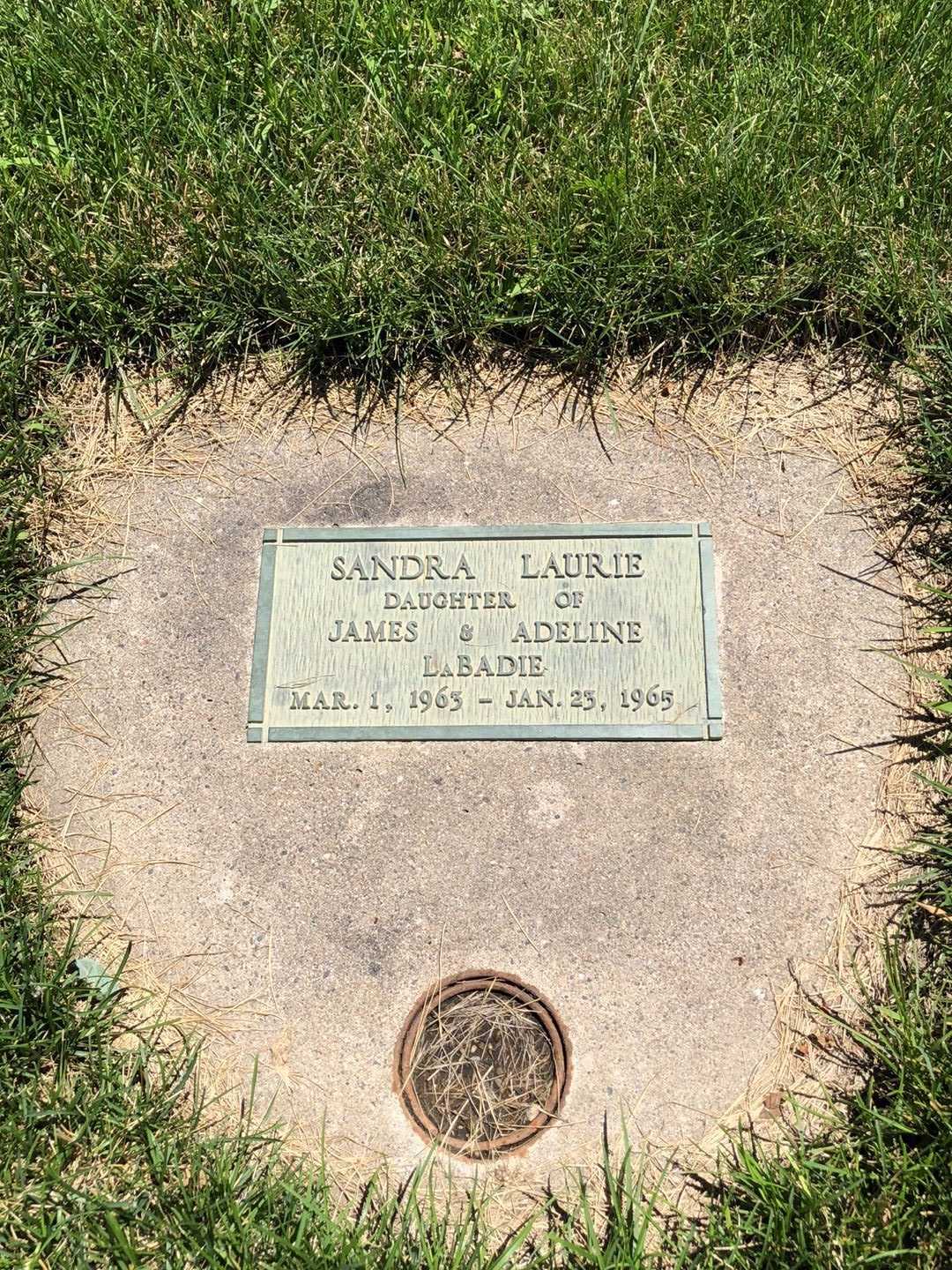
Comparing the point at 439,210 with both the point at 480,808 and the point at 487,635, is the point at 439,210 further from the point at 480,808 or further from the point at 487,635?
the point at 480,808

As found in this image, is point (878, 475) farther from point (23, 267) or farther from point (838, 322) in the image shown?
point (23, 267)

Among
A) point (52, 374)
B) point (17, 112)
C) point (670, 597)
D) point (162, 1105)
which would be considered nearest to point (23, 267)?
point (52, 374)

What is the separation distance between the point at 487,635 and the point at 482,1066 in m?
1.10

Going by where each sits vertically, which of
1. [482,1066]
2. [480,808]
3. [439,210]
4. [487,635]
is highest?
[439,210]

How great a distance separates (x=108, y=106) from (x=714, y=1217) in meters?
3.41

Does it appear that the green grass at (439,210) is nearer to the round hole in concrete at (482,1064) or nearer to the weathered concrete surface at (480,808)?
the weathered concrete surface at (480,808)

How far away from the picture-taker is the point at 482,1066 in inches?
91.4

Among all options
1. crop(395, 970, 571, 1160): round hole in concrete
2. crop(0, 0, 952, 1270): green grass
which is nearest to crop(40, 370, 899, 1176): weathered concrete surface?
crop(395, 970, 571, 1160): round hole in concrete

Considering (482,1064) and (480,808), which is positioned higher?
(480,808)

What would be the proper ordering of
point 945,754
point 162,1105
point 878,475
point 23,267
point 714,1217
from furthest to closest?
1. point 23,267
2. point 878,475
3. point 945,754
4. point 162,1105
5. point 714,1217

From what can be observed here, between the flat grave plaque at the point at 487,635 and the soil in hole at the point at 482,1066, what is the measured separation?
69 cm

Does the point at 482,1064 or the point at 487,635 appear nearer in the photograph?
the point at 482,1064

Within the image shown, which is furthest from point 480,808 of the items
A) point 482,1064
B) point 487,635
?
point 482,1064

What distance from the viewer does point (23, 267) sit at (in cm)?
282
